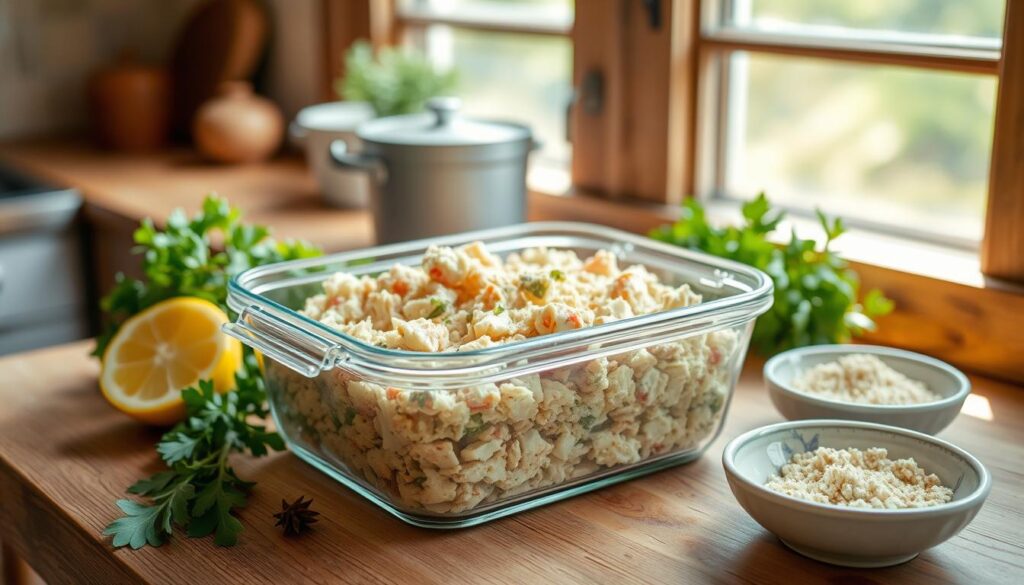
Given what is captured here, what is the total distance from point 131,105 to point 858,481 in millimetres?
1974

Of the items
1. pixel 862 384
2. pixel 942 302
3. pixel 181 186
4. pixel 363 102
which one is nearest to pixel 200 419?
pixel 862 384

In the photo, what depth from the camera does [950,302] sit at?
1.31 meters

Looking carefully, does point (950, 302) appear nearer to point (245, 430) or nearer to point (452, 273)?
point (452, 273)

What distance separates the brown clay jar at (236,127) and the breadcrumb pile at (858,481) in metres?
1.61

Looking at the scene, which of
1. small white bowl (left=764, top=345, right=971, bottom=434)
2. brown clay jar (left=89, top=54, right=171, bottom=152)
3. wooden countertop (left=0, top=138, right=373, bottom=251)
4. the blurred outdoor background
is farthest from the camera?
brown clay jar (left=89, top=54, right=171, bottom=152)

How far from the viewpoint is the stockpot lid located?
1.49 meters

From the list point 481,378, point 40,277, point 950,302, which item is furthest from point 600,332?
point 40,277

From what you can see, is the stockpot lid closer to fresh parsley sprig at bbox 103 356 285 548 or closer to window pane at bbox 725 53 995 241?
window pane at bbox 725 53 995 241

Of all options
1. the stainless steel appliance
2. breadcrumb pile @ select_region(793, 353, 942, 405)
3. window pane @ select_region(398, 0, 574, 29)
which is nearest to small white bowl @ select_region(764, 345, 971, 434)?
breadcrumb pile @ select_region(793, 353, 942, 405)

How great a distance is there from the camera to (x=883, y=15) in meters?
1.45

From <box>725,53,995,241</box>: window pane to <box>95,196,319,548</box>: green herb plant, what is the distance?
2.28 feet

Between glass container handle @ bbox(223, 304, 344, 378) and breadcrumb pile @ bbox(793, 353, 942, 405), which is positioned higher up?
glass container handle @ bbox(223, 304, 344, 378)

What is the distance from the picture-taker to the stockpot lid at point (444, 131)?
1494mm

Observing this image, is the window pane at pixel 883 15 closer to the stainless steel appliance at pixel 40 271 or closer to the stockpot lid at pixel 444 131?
the stockpot lid at pixel 444 131
